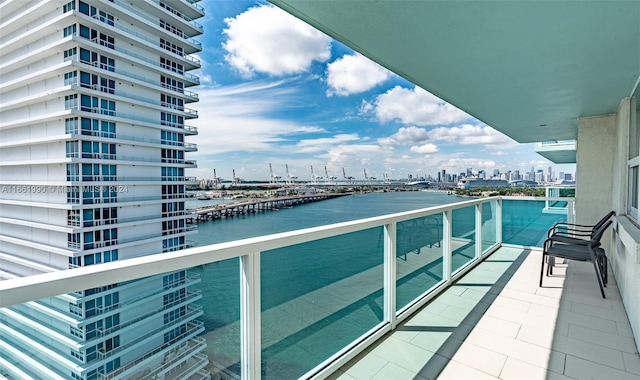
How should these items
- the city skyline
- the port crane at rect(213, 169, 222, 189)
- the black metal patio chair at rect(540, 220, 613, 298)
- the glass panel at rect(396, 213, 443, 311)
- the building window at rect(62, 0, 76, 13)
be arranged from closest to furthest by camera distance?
1. the glass panel at rect(396, 213, 443, 311)
2. the black metal patio chair at rect(540, 220, 613, 298)
3. the building window at rect(62, 0, 76, 13)
4. the port crane at rect(213, 169, 222, 189)
5. the city skyline

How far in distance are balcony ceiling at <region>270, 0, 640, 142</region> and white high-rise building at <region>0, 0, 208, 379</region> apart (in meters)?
9.06

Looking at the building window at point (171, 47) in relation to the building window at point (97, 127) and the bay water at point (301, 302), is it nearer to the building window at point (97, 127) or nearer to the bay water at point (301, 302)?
the building window at point (97, 127)

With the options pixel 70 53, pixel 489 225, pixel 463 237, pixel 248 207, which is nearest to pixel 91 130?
pixel 70 53

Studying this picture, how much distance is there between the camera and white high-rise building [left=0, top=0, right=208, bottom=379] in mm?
8492

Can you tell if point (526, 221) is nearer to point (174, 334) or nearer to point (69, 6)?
point (174, 334)

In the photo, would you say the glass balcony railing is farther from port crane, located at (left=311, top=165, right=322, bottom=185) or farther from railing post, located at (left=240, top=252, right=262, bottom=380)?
port crane, located at (left=311, top=165, right=322, bottom=185)

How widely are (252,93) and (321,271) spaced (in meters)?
26.0

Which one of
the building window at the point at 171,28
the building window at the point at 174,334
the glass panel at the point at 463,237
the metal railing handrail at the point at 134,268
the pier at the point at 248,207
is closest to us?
the metal railing handrail at the point at 134,268

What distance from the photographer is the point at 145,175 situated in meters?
9.60

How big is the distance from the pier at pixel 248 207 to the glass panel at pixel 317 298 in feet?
34.0

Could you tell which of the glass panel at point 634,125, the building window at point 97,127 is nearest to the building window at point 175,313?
the glass panel at point 634,125

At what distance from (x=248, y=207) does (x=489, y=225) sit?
1322 cm

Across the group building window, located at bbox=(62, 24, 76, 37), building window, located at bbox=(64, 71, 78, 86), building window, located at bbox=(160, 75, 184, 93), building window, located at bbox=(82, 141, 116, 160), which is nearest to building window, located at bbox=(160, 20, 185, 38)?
building window, located at bbox=(160, 75, 184, 93)

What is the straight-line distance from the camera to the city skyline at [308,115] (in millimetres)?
15531
